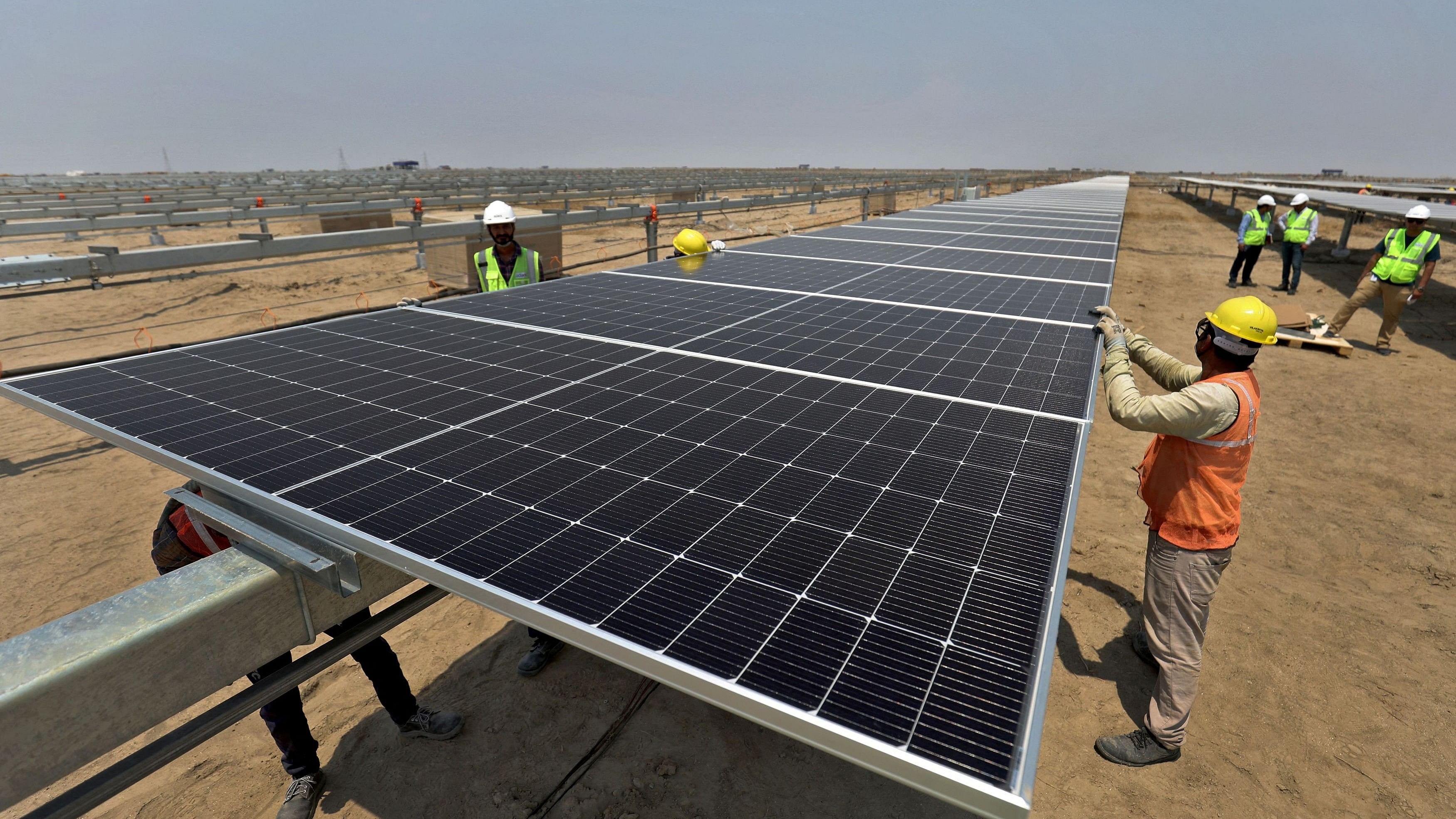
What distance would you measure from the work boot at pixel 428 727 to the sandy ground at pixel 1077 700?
3.4 inches

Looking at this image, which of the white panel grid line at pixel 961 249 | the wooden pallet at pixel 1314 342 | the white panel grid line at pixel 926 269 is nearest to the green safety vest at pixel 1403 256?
the wooden pallet at pixel 1314 342

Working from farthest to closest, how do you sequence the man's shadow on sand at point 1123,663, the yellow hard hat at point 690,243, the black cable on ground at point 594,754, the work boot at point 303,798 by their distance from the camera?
the yellow hard hat at point 690,243 → the man's shadow on sand at point 1123,663 → the black cable on ground at point 594,754 → the work boot at point 303,798

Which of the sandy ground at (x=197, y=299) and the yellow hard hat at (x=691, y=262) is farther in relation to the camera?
the sandy ground at (x=197, y=299)

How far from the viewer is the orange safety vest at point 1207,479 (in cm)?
406

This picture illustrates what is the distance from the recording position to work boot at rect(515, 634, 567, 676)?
5.77 metres

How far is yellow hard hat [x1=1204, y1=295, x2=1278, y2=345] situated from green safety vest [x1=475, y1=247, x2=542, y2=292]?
7.38m

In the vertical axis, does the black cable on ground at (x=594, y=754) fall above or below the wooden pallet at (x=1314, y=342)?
below

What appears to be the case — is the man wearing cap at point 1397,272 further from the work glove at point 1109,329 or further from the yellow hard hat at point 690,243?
the yellow hard hat at point 690,243

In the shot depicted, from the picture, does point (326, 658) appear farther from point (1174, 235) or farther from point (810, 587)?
point (1174, 235)

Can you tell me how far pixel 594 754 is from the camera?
4.92 metres

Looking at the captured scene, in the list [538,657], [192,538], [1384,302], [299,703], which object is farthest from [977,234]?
[192,538]

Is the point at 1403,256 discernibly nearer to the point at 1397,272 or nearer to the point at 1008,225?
the point at 1397,272

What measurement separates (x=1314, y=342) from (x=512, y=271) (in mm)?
16757

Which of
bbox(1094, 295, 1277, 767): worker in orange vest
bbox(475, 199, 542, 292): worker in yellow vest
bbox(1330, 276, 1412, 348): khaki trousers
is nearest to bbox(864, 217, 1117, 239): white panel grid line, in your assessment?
bbox(1330, 276, 1412, 348): khaki trousers
